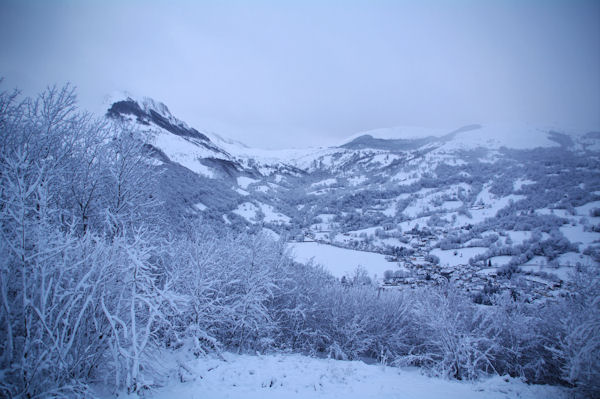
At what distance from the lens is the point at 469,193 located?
41.2 m

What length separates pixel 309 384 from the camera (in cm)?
526

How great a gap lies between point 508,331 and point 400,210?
3663cm

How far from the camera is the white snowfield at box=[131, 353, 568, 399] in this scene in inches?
179

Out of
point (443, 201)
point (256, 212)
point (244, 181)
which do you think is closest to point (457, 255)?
point (443, 201)

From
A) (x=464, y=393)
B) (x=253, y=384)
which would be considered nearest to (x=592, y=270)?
(x=464, y=393)

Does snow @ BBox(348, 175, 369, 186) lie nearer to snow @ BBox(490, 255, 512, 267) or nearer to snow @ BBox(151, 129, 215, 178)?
snow @ BBox(151, 129, 215, 178)

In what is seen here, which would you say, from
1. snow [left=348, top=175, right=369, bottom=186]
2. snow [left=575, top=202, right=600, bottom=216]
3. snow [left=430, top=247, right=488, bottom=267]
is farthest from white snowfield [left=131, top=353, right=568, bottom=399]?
snow [left=348, top=175, right=369, bottom=186]

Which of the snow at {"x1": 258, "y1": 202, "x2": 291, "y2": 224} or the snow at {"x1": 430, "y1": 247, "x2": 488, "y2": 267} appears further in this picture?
the snow at {"x1": 258, "y1": 202, "x2": 291, "y2": 224}

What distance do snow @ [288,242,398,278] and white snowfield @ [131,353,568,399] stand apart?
11.2 m

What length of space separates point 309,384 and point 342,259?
662 inches

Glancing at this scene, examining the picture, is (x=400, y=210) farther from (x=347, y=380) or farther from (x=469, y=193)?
(x=347, y=380)

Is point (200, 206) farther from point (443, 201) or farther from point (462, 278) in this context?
point (443, 201)

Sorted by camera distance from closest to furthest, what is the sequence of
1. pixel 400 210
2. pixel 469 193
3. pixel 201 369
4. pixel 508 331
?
1. pixel 201 369
2. pixel 508 331
3. pixel 469 193
4. pixel 400 210

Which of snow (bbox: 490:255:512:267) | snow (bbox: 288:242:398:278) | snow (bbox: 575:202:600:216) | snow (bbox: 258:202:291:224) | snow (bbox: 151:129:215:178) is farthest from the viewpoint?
snow (bbox: 151:129:215:178)
